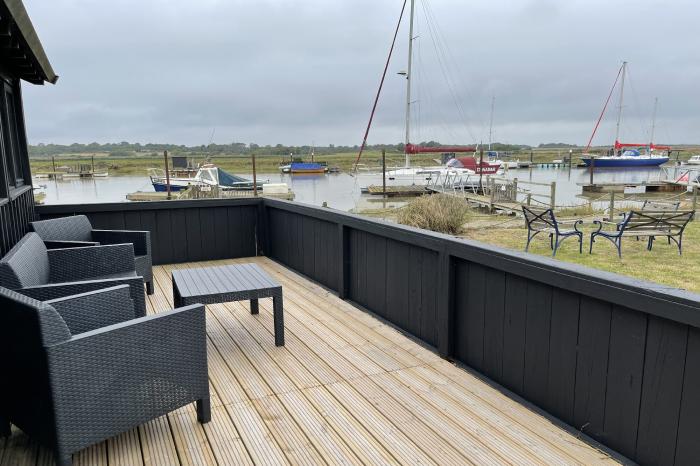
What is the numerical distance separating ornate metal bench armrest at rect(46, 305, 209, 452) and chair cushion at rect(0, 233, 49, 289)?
3.05 ft

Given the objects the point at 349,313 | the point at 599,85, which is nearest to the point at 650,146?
the point at 599,85

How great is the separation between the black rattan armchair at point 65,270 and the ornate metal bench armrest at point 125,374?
35.8 inches

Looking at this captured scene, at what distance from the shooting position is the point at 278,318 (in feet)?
10.2

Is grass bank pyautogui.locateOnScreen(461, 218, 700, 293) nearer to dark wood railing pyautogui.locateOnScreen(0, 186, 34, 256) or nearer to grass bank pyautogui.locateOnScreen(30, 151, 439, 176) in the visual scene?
dark wood railing pyautogui.locateOnScreen(0, 186, 34, 256)

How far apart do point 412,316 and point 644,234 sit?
6272 mm

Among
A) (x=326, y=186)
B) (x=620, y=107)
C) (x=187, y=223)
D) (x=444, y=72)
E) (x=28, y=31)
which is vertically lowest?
(x=326, y=186)

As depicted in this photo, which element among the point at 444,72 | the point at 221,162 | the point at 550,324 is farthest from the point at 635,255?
the point at 221,162

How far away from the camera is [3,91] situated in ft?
12.7

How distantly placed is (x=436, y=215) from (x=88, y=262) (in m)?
7.97

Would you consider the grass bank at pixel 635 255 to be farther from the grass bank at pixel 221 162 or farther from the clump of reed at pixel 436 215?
the grass bank at pixel 221 162

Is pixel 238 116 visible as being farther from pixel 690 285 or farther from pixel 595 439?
pixel 595 439

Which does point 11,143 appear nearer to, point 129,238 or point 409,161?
point 129,238

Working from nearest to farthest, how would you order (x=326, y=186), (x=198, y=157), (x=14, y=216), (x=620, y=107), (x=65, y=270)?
1. (x=65, y=270)
2. (x=14, y=216)
3. (x=326, y=186)
4. (x=620, y=107)
5. (x=198, y=157)

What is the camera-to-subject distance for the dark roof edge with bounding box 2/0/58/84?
2265 millimetres
